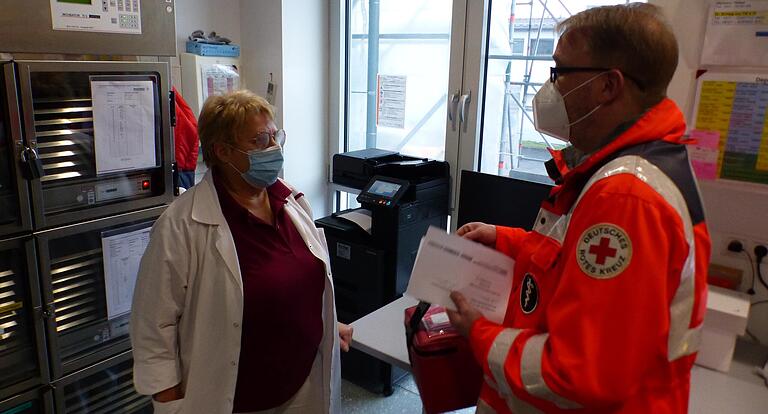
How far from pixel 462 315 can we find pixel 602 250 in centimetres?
35

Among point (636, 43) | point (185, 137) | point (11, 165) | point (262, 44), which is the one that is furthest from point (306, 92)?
point (636, 43)

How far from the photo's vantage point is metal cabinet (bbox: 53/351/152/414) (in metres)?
1.90

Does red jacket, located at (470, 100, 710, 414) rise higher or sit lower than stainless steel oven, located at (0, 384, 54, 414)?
higher

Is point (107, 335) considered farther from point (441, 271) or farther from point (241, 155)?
point (441, 271)

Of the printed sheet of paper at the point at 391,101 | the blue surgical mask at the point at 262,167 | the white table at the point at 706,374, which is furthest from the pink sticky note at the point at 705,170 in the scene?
the printed sheet of paper at the point at 391,101

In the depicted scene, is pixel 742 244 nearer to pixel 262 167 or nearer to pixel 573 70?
pixel 573 70

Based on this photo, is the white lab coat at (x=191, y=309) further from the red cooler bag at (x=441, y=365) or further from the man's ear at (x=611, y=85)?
the man's ear at (x=611, y=85)

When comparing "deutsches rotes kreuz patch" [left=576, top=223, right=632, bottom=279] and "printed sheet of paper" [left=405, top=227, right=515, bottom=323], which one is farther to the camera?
"printed sheet of paper" [left=405, top=227, right=515, bottom=323]

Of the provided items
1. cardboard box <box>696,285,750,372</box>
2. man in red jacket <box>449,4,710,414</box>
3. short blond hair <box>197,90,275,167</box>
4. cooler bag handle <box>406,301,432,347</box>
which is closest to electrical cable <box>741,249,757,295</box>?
cardboard box <box>696,285,750,372</box>

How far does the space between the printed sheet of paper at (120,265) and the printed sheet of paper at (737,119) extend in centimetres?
206

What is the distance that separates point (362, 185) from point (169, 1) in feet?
4.34

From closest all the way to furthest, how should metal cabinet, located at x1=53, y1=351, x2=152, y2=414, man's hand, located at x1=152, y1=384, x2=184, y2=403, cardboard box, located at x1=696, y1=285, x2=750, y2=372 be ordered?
man's hand, located at x1=152, y1=384, x2=184, y2=403 → cardboard box, located at x1=696, y1=285, x2=750, y2=372 → metal cabinet, located at x1=53, y1=351, x2=152, y2=414

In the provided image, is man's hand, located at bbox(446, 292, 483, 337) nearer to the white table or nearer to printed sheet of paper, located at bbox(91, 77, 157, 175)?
the white table

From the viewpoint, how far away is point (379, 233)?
2598 mm
